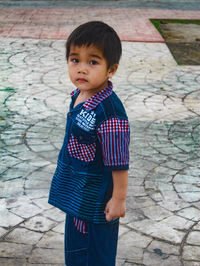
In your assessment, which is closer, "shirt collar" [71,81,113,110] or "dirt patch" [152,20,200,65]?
"shirt collar" [71,81,113,110]

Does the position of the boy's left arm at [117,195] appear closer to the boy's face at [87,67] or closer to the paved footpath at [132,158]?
the boy's face at [87,67]

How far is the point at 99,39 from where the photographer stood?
2.15 m

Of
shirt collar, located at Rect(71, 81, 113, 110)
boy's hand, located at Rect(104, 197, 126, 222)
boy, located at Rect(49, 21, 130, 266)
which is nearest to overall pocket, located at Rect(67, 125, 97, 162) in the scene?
boy, located at Rect(49, 21, 130, 266)

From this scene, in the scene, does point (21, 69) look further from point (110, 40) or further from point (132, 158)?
point (110, 40)

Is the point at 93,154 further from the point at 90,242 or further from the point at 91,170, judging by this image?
the point at 90,242

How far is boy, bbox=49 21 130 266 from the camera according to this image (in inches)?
85.4

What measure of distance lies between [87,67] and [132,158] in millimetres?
2652

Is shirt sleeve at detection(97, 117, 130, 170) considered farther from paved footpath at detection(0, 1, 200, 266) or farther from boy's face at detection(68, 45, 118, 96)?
paved footpath at detection(0, 1, 200, 266)

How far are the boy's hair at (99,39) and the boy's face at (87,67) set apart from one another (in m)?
0.02

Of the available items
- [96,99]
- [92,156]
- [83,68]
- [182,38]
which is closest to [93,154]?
[92,156]

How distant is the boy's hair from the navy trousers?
82 centimetres

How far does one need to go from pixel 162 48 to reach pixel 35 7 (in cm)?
598

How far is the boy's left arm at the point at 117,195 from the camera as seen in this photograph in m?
2.20

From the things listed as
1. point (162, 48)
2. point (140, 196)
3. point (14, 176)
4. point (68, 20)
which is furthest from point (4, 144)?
point (68, 20)
